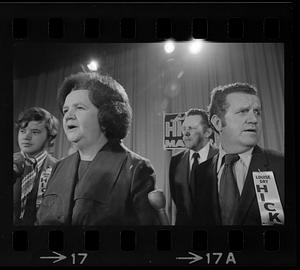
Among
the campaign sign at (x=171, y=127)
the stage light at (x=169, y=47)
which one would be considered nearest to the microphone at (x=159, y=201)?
the campaign sign at (x=171, y=127)

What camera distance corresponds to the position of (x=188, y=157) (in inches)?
94.8

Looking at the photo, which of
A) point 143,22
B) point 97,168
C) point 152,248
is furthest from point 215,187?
point 143,22

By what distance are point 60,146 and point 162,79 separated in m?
0.45

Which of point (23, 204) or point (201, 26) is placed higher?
point (201, 26)

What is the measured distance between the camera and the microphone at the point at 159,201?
94.0 inches

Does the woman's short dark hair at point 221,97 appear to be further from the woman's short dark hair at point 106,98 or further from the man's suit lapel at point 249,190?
the woman's short dark hair at point 106,98

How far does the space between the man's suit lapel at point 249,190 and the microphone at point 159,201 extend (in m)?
0.27

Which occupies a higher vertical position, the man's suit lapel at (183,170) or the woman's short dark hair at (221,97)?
the woman's short dark hair at (221,97)

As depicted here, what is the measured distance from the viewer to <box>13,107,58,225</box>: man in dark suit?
95.0 inches

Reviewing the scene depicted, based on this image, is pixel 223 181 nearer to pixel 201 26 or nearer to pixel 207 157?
pixel 207 157

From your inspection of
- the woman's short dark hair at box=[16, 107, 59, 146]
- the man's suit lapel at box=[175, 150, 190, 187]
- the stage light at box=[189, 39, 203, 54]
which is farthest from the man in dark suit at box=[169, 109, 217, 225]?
the woman's short dark hair at box=[16, 107, 59, 146]

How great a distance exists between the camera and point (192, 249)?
7.93 feet

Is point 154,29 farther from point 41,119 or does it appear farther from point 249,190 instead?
point 249,190

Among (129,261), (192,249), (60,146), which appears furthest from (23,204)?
(192,249)
